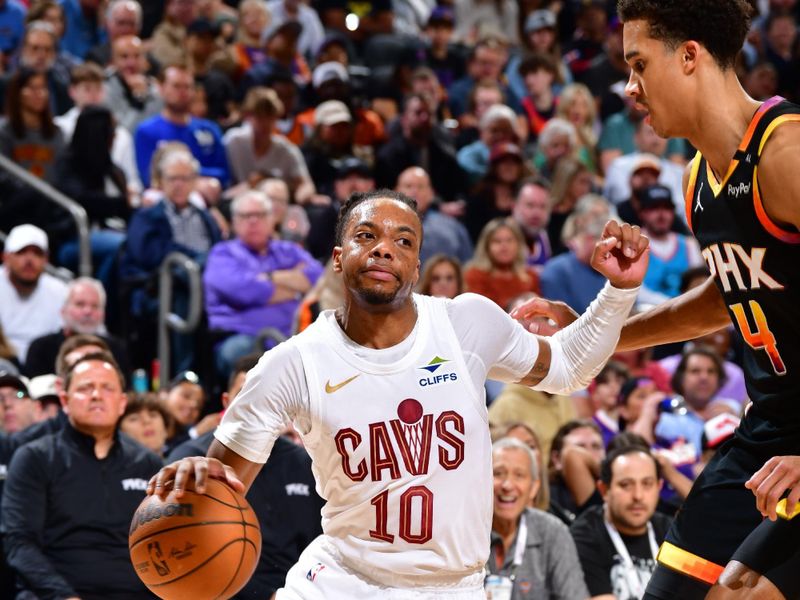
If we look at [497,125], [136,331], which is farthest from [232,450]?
[497,125]

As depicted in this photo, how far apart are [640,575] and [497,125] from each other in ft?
19.4

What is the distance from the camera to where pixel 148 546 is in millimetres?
3756

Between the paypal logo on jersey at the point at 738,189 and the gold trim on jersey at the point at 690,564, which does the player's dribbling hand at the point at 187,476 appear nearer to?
the gold trim on jersey at the point at 690,564

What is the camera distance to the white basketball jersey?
151 inches

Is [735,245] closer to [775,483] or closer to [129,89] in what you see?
[775,483]

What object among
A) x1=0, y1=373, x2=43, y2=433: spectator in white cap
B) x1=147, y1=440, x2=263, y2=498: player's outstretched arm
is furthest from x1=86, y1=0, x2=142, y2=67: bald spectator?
x1=147, y1=440, x2=263, y2=498: player's outstretched arm

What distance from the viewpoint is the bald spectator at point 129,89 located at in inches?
461

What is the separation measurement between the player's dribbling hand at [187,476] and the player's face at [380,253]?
64 cm

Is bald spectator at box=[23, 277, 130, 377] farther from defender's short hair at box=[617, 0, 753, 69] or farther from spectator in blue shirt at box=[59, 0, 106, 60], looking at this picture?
defender's short hair at box=[617, 0, 753, 69]

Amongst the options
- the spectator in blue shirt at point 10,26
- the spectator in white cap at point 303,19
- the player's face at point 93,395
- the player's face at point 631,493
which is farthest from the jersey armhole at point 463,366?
the spectator in white cap at point 303,19

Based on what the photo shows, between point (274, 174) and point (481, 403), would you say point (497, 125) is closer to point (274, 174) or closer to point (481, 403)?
point (274, 174)

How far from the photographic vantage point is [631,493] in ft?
22.9

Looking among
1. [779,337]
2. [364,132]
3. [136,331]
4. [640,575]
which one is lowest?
[640,575]

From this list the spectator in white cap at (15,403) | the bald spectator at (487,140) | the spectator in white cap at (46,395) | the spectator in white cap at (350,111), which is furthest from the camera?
the spectator in white cap at (350,111)
